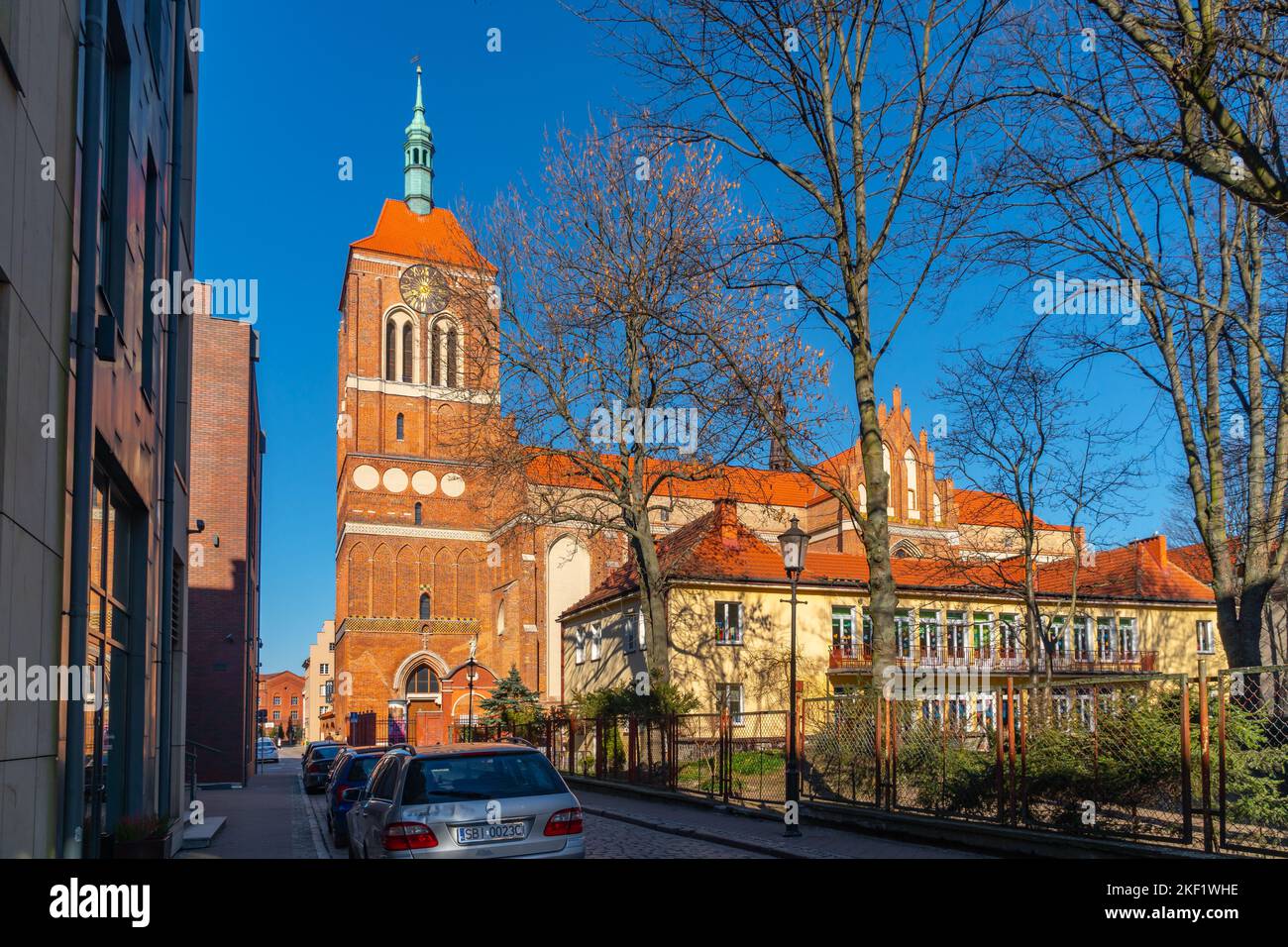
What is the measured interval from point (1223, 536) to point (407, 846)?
16.0 meters

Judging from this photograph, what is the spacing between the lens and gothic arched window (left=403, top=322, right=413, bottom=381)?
69250mm

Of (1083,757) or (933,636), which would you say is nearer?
(1083,757)

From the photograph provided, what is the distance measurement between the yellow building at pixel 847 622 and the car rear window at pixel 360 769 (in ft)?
42.6

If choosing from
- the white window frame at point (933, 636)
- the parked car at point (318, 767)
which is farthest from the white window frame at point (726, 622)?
the parked car at point (318, 767)

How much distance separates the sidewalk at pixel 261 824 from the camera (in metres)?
15.9

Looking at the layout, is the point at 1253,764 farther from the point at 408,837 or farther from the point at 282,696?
the point at 282,696

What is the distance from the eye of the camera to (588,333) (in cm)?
2547

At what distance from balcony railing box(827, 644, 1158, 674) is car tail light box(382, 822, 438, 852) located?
102 ft

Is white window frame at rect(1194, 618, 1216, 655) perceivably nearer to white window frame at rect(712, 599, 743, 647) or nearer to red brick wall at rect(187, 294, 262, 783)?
white window frame at rect(712, 599, 743, 647)

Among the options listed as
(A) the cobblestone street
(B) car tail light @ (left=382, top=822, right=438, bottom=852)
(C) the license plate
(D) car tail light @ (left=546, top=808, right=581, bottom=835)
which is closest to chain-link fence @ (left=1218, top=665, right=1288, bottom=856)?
(A) the cobblestone street

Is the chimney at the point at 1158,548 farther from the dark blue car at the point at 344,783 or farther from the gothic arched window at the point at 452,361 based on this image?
the dark blue car at the point at 344,783

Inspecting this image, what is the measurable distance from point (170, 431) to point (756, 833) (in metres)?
10.7

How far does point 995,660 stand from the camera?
141ft

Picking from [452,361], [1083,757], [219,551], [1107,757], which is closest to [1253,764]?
[1107,757]
